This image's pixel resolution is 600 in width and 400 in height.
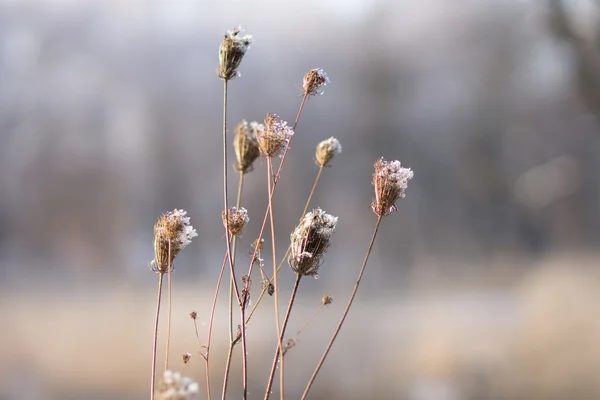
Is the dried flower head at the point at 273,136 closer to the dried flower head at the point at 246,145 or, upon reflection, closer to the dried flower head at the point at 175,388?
the dried flower head at the point at 246,145

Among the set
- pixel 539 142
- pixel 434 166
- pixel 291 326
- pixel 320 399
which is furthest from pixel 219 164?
pixel 539 142

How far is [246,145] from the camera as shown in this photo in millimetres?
560

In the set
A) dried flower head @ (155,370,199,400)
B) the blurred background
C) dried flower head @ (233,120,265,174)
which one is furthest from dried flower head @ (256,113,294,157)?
the blurred background

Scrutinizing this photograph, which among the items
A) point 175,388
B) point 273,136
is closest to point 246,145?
point 273,136

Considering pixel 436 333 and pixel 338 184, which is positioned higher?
pixel 338 184

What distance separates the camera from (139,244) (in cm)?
166

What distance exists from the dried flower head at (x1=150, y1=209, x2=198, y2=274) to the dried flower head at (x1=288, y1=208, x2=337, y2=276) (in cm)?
9

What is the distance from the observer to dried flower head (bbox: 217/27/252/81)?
0.50m

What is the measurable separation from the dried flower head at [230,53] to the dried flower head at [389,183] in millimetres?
157

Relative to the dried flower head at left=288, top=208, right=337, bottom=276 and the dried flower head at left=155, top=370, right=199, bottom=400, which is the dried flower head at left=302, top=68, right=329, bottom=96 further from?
the dried flower head at left=155, top=370, right=199, bottom=400

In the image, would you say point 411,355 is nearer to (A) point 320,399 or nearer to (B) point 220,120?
(A) point 320,399

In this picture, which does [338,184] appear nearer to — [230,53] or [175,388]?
[230,53]

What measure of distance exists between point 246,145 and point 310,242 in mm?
132

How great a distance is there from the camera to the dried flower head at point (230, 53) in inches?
19.9
